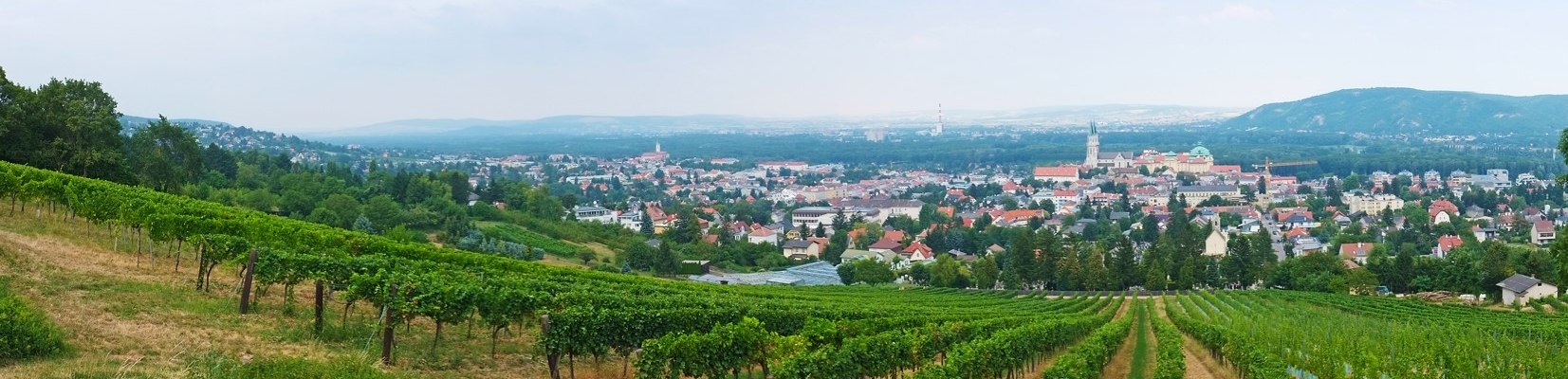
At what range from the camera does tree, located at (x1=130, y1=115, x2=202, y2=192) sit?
45344 mm

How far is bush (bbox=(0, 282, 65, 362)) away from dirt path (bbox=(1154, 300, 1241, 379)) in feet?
53.9

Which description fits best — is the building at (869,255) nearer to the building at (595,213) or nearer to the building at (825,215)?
the building at (595,213)

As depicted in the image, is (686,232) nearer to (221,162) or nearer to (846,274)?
(846,274)

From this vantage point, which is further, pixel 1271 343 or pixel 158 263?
pixel 1271 343

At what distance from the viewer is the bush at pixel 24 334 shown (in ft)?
38.4

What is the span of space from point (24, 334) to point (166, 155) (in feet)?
136

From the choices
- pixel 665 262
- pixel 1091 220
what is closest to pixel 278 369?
pixel 665 262

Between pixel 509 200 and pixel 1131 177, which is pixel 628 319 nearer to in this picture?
pixel 509 200

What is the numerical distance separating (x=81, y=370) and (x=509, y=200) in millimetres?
72603

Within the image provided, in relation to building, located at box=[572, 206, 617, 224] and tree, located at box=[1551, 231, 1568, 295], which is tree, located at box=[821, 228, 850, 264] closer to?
building, located at box=[572, 206, 617, 224]

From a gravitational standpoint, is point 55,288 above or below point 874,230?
above

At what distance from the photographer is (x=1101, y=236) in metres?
98.7

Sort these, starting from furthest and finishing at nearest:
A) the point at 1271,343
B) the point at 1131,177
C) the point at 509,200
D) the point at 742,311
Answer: the point at 1131,177 < the point at 509,200 < the point at 1271,343 < the point at 742,311

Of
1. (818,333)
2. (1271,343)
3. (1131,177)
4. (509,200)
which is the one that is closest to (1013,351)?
(818,333)
